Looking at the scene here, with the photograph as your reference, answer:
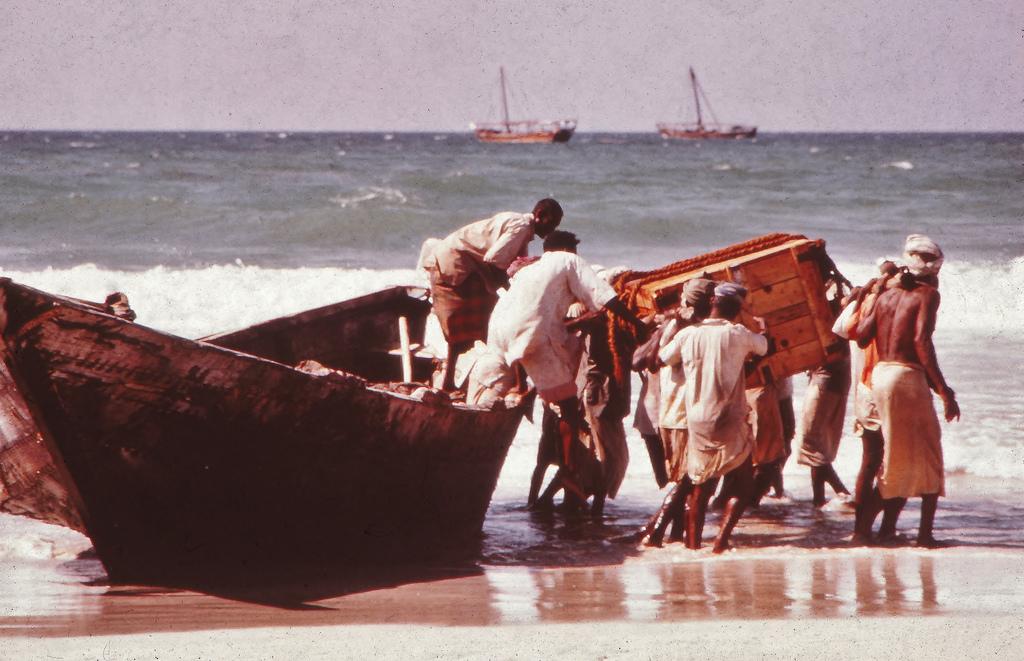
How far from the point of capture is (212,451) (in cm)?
573

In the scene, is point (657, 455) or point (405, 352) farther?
point (405, 352)

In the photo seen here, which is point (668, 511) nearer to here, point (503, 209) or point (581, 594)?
point (581, 594)

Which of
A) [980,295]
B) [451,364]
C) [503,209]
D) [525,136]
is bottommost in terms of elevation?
[451,364]

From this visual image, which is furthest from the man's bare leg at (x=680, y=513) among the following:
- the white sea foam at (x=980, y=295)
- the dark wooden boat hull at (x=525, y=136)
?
the dark wooden boat hull at (x=525, y=136)

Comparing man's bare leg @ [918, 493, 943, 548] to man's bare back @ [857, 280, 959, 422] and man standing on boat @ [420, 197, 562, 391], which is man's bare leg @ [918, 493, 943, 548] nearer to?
man's bare back @ [857, 280, 959, 422]

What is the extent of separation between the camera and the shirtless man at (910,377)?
6.61m

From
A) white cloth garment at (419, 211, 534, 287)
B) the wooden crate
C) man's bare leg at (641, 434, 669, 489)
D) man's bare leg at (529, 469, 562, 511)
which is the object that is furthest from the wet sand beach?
white cloth garment at (419, 211, 534, 287)

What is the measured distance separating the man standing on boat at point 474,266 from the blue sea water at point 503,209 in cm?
114

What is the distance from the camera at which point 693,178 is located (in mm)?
41156

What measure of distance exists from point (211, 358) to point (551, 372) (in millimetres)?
2097

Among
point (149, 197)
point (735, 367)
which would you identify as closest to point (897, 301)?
point (735, 367)

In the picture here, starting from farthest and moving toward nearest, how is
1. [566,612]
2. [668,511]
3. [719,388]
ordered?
[668,511], [719,388], [566,612]

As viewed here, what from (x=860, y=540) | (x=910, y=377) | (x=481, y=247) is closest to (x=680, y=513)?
(x=860, y=540)

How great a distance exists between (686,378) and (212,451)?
230 cm
